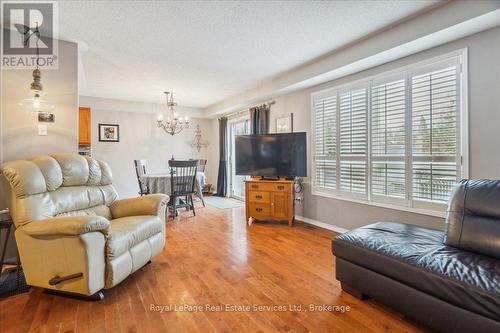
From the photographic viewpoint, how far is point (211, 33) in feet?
9.05

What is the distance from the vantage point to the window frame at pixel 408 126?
2463 mm

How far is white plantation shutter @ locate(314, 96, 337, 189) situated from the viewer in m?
3.81

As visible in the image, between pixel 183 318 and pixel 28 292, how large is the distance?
146 cm

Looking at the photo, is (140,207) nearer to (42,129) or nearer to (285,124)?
(42,129)

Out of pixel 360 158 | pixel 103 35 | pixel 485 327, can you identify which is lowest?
pixel 485 327

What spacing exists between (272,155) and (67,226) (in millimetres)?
3082

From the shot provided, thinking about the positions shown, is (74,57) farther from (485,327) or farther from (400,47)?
(485,327)

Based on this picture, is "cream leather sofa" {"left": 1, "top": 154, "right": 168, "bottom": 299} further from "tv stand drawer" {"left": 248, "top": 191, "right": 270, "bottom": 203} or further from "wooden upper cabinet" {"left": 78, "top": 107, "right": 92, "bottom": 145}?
"wooden upper cabinet" {"left": 78, "top": 107, "right": 92, "bottom": 145}

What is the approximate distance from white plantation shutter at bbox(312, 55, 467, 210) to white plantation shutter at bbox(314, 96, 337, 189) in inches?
0.6

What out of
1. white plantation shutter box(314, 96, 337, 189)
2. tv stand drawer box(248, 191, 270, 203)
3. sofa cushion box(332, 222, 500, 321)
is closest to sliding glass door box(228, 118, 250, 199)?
tv stand drawer box(248, 191, 270, 203)

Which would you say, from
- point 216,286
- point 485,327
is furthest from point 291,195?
point 485,327

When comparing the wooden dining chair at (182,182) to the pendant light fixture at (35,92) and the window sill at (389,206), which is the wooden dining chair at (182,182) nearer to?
the pendant light fixture at (35,92)

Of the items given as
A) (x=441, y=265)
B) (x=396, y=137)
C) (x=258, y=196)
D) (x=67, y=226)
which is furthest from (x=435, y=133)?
(x=67, y=226)

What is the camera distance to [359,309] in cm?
186
